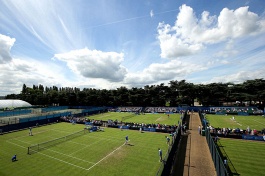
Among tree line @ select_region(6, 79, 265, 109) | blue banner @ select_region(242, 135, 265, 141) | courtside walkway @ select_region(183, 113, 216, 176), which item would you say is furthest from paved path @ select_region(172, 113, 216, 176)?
tree line @ select_region(6, 79, 265, 109)

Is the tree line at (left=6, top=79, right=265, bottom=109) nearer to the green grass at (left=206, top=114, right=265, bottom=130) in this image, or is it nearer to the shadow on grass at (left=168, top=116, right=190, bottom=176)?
the green grass at (left=206, top=114, right=265, bottom=130)

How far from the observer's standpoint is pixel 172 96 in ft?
272

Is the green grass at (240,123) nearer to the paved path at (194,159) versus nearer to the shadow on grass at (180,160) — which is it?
the paved path at (194,159)

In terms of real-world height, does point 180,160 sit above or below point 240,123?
below

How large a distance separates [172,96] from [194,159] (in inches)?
2496

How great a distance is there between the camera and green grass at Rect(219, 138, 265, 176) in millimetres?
17784

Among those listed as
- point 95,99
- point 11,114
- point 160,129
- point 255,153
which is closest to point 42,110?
point 11,114

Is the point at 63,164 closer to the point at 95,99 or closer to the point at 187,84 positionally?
the point at 187,84

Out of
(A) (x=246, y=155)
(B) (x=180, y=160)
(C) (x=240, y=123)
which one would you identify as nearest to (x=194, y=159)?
(B) (x=180, y=160)

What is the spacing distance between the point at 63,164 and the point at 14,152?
11.4m

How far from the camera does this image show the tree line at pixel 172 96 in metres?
67.7

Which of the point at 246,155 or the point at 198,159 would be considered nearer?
the point at 198,159

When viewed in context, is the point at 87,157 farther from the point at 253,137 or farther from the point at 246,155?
the point at 253,137

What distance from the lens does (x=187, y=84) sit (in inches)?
3091
